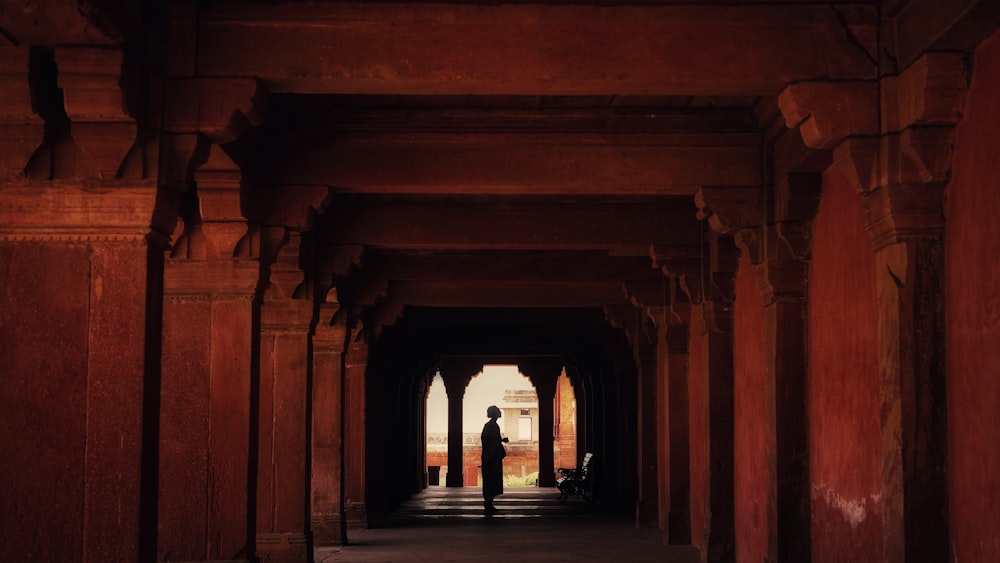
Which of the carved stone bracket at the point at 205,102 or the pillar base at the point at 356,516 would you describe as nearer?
the carved stone bracket at the point at 205,102

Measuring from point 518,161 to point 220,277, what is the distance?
2.30m

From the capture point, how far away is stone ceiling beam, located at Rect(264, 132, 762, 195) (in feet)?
30.9

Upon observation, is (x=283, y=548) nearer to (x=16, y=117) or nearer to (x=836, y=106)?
(x=16, y=117)

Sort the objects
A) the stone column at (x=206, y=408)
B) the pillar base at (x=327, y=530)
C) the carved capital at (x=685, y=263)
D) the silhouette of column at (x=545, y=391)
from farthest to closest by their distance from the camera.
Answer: the silhouette of column at (x=545, y=391) < the pillar base at (x=327, y=530) < the carved capital at (x=685, y=263) < the stone column at (x=206, y=408)

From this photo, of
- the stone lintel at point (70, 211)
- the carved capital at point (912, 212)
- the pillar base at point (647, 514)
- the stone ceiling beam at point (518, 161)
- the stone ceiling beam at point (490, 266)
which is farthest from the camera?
the pillar base at point (647, 514)

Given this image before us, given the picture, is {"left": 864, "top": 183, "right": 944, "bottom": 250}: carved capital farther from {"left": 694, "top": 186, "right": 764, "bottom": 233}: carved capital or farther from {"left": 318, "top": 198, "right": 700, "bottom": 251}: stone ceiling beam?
{"left": 318, "top": 198, "right": 700, "bottom": 251}: stone ceiling beam

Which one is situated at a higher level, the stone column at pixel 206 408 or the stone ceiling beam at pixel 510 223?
the stone ceiling beam at pixel 510 223

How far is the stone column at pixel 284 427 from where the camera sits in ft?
38.7

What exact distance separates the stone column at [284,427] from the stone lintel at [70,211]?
5.32 m

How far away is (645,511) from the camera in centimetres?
1675

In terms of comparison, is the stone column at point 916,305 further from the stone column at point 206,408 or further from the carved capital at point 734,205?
the stone column at point 206,408

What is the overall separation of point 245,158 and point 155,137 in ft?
7.67

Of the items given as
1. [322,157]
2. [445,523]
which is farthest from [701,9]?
[445,523]

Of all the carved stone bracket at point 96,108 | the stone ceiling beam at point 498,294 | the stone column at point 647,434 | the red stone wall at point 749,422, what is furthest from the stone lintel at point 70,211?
the stone column at point 647,434
